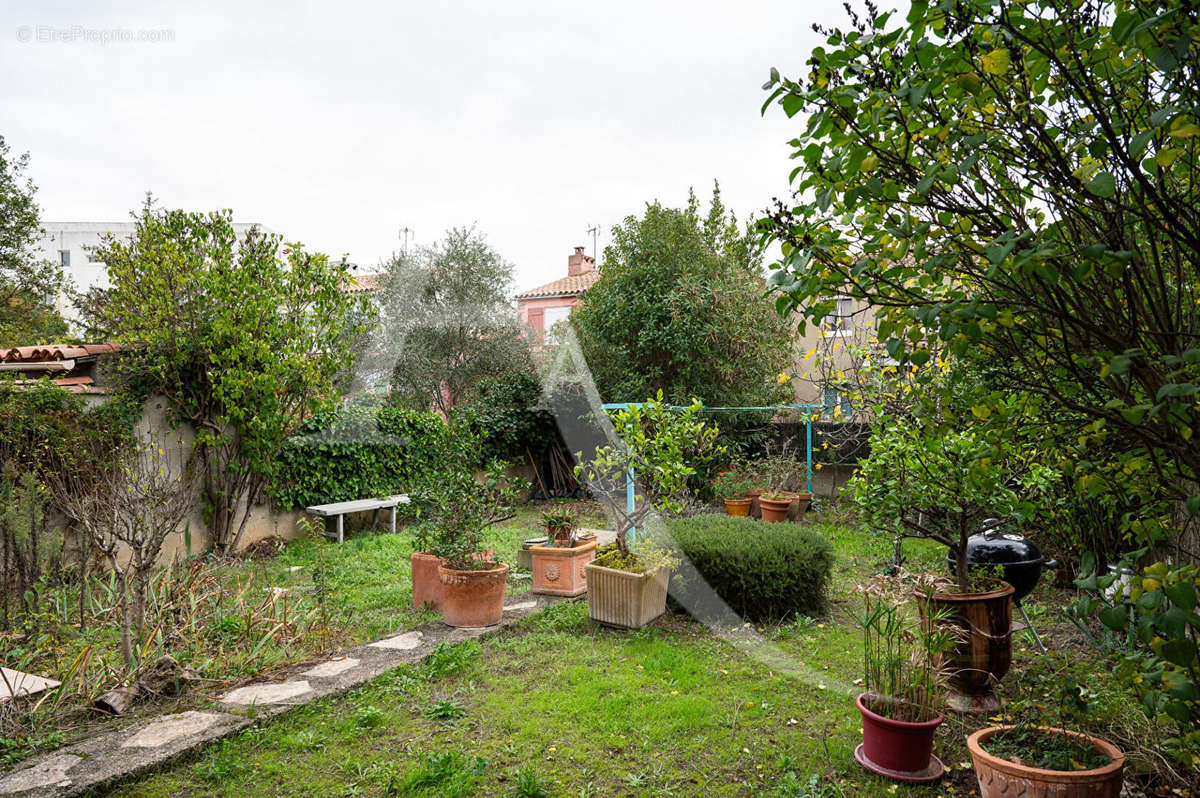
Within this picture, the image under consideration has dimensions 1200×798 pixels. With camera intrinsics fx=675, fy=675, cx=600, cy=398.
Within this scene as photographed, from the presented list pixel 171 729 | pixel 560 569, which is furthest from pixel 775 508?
pixel 171 729

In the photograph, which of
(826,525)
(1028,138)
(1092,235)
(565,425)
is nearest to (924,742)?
(1092,235)

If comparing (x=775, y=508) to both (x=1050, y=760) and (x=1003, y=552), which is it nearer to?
(x=1003, y=552)

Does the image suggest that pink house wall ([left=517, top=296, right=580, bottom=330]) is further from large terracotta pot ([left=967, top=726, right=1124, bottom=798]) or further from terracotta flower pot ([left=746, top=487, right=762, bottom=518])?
large terracotta pot ([left=967, top=726, right=1124, bottom=798])

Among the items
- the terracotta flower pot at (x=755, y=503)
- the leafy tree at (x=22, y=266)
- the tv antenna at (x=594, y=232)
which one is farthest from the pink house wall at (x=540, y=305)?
the terracotta flower pot at (x=755, y=503)

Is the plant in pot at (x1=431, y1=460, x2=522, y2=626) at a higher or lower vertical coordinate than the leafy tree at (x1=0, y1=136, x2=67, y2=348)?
lower

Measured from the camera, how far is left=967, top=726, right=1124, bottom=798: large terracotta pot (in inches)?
91.7

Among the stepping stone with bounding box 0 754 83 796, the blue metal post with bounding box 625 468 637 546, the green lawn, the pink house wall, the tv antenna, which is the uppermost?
the tv antenna

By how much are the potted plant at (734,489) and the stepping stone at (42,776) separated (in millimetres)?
7486

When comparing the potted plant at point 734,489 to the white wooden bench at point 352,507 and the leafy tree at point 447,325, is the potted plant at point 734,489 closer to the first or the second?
the white wooden bench at point 352,507

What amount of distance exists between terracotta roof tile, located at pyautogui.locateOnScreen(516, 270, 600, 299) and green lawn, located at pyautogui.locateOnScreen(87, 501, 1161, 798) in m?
17.5

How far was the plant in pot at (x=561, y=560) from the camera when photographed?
6035 millimetres

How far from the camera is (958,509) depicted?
12.6ft

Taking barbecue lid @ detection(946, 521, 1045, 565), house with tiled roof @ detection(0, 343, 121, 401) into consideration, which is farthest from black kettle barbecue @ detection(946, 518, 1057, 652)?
house with tiled roof @ detection(0, 343, 121, 401)

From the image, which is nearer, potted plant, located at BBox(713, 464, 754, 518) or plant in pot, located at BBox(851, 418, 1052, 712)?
plant in pot, located at BBox(851, 418, 1052, 712)
